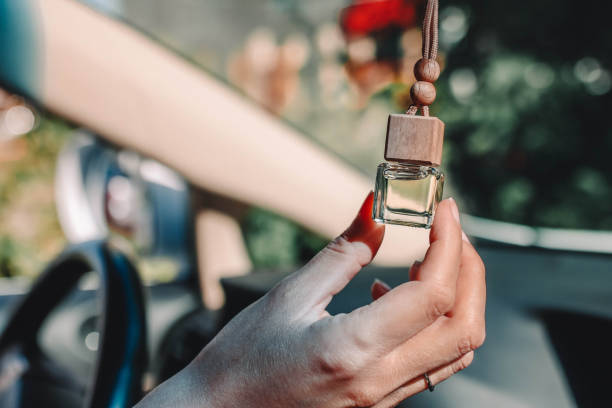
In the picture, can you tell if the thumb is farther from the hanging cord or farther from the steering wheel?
the steering wheel

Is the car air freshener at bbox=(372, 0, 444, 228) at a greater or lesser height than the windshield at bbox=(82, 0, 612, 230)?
greater

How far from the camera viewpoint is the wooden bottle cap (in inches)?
28.9

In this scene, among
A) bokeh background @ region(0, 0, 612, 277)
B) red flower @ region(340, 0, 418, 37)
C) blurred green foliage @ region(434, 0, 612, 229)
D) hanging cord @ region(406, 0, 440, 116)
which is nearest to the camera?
hanging cord @ region(406, 0, 440, 116)

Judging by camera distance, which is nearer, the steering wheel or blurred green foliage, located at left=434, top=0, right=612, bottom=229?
the steering wheel

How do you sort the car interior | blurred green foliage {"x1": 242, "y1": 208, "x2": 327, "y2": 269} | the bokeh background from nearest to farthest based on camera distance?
the car interior < blurred green foliage {"x1": 242, "y1": 208, "x2": 327, "y2": 269} < the bokeh background

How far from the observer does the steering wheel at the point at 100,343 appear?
1211 mm

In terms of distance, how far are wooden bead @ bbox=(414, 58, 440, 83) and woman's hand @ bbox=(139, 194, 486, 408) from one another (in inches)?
7.3

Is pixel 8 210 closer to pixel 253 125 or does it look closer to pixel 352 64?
pixel 352 64

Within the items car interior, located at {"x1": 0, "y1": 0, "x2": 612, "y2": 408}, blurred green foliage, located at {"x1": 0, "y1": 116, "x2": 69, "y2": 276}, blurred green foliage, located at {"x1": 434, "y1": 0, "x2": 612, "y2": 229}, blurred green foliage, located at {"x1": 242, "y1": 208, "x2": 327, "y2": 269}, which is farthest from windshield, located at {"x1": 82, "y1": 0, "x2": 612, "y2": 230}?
car interior, located at {"x1": 0, "y1": 0, "x2": 612, "y2": 408}

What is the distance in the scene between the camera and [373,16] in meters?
11.3

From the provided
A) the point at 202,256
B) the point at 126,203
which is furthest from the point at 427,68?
the point at 126,203

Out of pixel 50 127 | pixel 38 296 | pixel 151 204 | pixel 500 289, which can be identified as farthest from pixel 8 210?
pixel 500 289

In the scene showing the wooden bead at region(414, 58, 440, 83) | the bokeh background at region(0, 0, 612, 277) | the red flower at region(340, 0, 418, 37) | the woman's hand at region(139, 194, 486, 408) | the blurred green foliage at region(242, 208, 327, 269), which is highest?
the red flower at region(340, 0, 418, 37)

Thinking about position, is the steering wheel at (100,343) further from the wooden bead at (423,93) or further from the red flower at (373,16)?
the red flower at (373,16)
